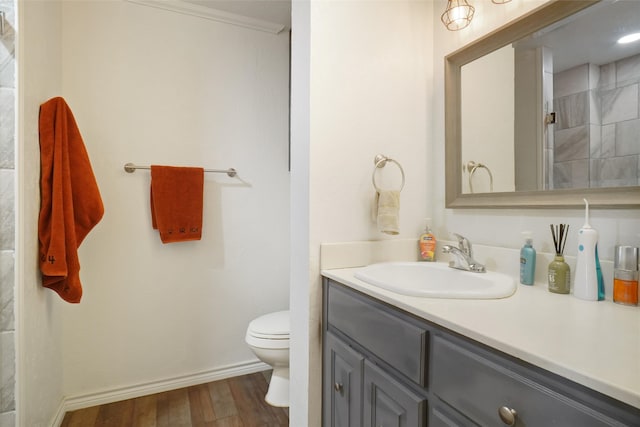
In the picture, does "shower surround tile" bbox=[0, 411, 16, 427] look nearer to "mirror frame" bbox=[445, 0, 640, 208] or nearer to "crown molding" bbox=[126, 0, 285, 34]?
"mirror frame" bbox=[445, 0, 640, 208]

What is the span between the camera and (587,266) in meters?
0.90

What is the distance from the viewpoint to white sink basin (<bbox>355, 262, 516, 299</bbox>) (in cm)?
90

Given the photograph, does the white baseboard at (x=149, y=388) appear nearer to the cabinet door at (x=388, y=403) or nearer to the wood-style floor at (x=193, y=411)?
the wood-style floor at (x=193, y=411)

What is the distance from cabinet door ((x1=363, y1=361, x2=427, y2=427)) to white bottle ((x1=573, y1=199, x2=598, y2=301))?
0.53 m

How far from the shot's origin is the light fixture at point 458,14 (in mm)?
1345

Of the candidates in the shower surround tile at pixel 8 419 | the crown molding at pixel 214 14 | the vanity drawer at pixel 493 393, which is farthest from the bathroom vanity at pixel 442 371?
the crown molding at pixel 214 14

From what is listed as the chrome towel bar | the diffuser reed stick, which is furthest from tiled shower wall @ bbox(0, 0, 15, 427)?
the diffuser reed stick

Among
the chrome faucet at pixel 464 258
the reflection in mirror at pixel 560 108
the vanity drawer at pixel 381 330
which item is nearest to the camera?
the vanity drawer at pixel 381 330

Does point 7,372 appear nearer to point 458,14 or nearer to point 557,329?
point 557,329

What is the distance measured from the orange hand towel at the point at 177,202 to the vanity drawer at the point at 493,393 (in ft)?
5.44

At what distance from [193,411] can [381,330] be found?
1.45 meters

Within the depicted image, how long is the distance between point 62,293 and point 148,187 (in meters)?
0.73

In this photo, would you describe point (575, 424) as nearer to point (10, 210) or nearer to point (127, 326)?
point (10, 210)

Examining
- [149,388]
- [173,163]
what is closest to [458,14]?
[173,163]
